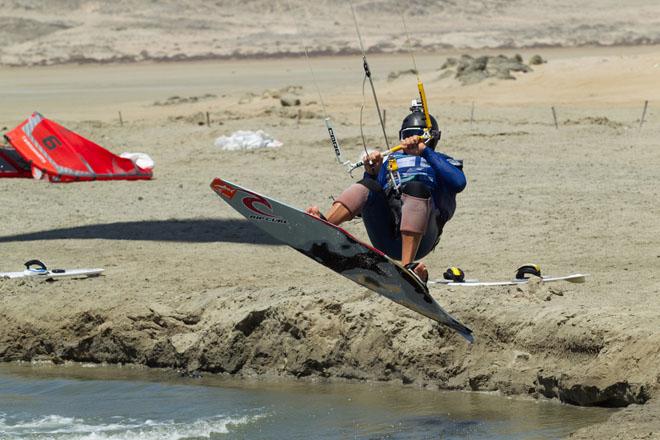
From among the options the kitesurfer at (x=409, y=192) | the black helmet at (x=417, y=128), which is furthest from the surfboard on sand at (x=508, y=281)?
the black helmet at (x=417, y=128)

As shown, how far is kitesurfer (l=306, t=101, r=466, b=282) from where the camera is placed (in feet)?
27.8

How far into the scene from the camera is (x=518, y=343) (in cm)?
867

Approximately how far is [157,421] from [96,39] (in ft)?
196

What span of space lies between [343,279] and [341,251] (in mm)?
1896

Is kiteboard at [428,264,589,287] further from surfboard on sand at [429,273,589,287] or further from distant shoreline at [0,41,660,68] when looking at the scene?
distant shoreline at [0,41,660,68]

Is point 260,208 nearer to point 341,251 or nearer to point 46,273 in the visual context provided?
point 341,251

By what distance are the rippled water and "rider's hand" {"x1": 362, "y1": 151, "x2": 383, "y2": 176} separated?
1.57 metres

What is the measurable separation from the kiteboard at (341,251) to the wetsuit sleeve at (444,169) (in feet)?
2.25

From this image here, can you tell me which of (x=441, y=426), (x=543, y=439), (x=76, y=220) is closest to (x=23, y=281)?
(x=76, y=220)

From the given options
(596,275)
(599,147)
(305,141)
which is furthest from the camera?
(305,141)

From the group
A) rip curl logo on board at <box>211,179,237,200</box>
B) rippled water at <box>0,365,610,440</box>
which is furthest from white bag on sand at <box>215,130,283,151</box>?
rip curl logo on board at <box>211,179,237,200</box>

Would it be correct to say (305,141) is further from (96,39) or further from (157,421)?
(96,39)

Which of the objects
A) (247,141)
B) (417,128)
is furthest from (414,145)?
(247,141)

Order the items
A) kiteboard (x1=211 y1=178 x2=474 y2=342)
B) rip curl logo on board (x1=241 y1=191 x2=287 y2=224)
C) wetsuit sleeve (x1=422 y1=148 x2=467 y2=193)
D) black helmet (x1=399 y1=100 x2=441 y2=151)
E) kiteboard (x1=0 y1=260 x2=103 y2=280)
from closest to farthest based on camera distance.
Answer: kiteboard (x1=211 y1=178 x2=474 y2=342) < wetsuit sleeve (x1=422 y1=148 x2=467 y2=193) < black helmet (x1=399 y1=100 x2=441 y2=151) < rip curl logo on board (x1=241 y1=191 x2=287 y2=224) < kiteboard (x1=0 y1=260 x2=103 y2=280)
